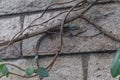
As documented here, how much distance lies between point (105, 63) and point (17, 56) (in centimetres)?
42

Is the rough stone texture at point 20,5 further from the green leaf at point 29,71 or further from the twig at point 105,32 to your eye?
the green leaf at point 29,71

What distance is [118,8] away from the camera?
157 centimetres

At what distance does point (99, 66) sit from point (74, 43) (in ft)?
0.51

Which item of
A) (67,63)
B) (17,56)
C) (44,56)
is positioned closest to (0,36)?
(17,56)

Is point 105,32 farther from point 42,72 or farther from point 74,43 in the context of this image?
point 42,72

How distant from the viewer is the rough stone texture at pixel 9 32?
167 centimetres

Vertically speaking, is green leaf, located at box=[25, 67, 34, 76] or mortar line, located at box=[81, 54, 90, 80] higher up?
green leaf, located at box=[25, 67, 34, 76]

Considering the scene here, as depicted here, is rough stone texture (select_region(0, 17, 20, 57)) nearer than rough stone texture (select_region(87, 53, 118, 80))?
No

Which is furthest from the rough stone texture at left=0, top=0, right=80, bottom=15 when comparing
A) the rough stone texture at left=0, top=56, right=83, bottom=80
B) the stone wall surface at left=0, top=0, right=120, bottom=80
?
the rough stone texture at left=0, top=56, right=83, bottom=80

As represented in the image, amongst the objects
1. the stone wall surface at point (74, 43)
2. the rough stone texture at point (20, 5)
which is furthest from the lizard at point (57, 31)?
the rough stone texture at point (20, 5)

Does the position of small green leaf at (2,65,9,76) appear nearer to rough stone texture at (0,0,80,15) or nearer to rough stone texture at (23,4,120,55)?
rough stone texture at (23,4,120,55)

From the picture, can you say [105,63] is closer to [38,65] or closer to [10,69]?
[38,65]

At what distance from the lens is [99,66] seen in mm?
1535

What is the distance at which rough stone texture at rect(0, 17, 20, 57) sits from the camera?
1.67 m
